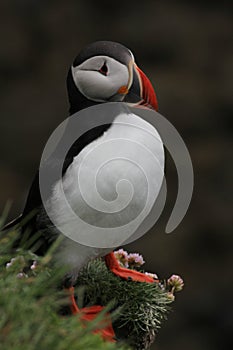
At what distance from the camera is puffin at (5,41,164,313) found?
6.09ft

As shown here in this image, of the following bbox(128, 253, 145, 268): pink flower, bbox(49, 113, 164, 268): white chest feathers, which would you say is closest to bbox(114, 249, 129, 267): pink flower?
bbox(128, 253, 145, 268): pink flower

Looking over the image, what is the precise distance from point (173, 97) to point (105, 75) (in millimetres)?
2259

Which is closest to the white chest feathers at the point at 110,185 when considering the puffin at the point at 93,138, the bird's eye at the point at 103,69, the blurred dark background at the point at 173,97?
the puffin at the point at 93,138

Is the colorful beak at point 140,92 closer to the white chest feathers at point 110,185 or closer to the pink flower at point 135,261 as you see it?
the white chest feathers at point 110,185

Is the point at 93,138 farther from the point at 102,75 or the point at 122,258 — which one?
the point at 122,258

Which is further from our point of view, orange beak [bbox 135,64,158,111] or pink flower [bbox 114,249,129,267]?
pink flower [bbox 114,249,129,267]

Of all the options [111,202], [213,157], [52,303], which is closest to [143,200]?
[111,202]

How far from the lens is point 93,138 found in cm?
190

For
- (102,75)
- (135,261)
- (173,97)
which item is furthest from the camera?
(173,97)

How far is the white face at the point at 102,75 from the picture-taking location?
1852 mm

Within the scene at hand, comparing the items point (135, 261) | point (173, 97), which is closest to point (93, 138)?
point (135, 261)

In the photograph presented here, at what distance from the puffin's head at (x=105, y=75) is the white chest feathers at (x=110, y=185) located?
70mm

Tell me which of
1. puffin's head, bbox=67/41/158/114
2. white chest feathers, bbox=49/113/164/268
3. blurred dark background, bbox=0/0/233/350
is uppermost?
puffin's head, bbox=67/41/158/114

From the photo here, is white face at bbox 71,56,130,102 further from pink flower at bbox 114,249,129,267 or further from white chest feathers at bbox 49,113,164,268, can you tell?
pink flower at bbox 114,249,129,267
